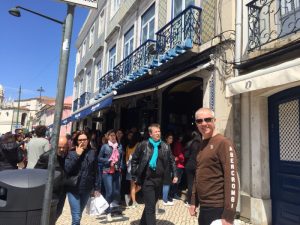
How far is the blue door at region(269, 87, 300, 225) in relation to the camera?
5.92 meters

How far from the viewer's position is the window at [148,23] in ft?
42.5

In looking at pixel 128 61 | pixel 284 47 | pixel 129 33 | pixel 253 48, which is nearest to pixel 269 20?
pixel 253 48

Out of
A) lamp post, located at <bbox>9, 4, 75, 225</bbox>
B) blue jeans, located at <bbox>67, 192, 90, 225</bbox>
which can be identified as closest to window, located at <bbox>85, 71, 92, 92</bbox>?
blue jeans, located at <bbox>67, 192, 90, 225</bbox>

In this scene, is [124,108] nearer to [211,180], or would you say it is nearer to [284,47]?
[284,47]

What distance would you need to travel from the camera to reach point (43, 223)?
233 cm

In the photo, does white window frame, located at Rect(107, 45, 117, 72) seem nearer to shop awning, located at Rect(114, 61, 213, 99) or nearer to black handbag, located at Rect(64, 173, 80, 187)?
shop awning, located at Rect(114, 61, 213, 99)

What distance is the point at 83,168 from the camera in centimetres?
497

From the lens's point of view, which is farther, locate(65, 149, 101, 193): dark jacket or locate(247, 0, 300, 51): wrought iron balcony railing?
locate(247, 0, 300, 51): wrought iron balcony railing

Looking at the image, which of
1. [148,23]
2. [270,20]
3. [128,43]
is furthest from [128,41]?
[270,20]

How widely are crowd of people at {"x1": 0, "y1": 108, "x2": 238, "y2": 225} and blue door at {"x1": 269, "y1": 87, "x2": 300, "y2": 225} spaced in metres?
1.86

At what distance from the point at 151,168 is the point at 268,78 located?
2.49 m

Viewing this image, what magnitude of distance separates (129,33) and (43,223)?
1401 centimetres

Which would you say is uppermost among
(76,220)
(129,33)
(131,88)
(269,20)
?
(129,33)

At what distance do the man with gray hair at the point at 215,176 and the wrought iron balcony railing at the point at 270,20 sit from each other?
3781 millimetres
